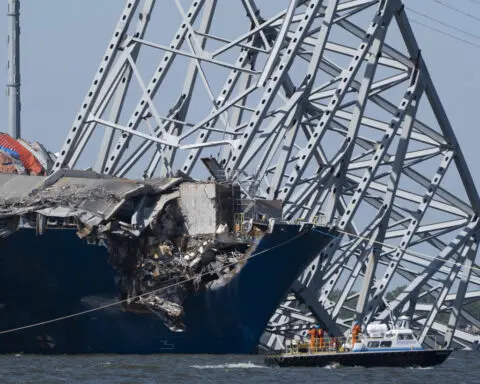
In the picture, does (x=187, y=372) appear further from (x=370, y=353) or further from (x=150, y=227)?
(x=370, y=353)

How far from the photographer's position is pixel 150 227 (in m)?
66.2

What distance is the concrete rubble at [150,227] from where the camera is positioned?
66000mm

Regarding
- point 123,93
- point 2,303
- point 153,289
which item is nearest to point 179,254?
point 153,289

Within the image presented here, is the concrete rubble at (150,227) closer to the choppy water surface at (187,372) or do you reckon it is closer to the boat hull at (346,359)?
the choppy water surface at (187,372)

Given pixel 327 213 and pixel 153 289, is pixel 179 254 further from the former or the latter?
pixel 327 213

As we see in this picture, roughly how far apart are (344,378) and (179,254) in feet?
27.7

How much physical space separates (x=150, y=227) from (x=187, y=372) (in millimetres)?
6638

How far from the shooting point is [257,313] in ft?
227

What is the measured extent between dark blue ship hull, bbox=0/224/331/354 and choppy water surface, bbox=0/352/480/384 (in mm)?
607

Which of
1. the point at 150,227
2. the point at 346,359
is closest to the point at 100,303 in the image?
the point at 150,227

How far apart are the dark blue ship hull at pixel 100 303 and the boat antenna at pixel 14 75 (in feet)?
55.8

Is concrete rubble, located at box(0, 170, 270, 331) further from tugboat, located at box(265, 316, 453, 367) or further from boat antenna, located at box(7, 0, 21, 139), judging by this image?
boat antenna, located at box(7, 0, 21, 139)

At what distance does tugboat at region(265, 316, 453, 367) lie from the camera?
222 feet

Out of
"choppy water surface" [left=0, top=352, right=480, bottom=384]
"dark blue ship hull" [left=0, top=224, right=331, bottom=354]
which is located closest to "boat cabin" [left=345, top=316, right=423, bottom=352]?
"choppy water surface" [left=0, top=352, right=480, bottom=384]
